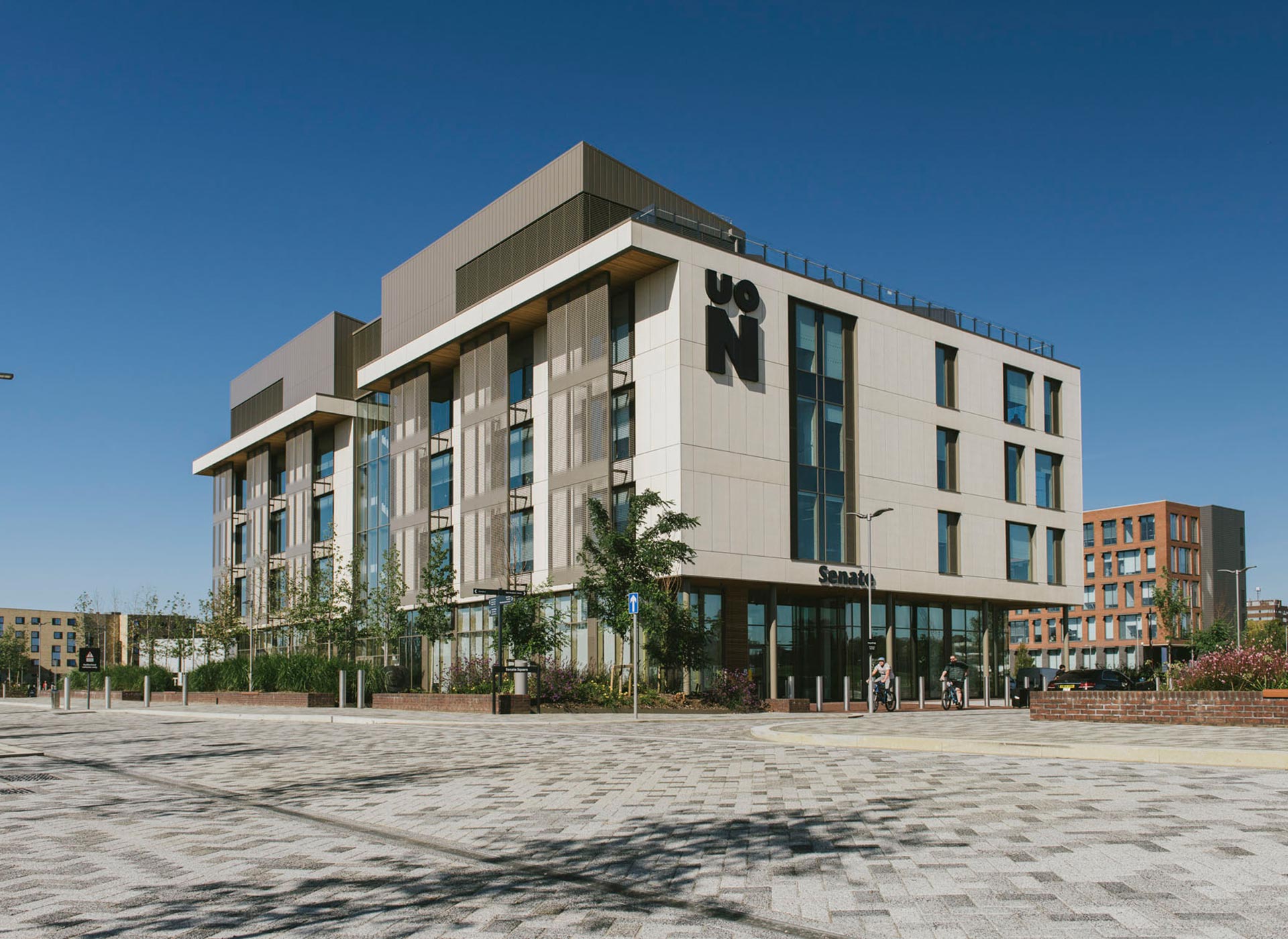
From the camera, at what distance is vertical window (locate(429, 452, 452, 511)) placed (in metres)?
49.9

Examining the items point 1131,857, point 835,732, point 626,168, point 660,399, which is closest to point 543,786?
point 1131,857

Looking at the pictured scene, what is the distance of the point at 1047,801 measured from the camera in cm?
1013

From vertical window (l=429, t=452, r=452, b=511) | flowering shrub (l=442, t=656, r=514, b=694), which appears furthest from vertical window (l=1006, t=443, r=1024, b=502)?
flowering shrub (l=442, t=656, r=514, b=694)

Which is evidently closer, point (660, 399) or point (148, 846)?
point (148, 846)

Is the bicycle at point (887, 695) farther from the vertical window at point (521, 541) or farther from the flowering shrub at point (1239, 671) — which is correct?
the flowering shrub at point (1239, 671)

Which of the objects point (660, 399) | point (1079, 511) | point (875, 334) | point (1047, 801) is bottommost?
point (1047, 801)

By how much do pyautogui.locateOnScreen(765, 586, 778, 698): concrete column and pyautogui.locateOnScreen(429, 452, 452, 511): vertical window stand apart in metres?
15.5

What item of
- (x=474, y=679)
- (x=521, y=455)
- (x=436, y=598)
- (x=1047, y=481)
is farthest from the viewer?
(x=1047, y=481)

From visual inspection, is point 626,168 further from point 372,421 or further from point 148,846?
point 148,846

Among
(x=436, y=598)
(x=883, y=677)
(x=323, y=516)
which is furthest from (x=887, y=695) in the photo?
(x=323, y=516)

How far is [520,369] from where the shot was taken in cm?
4656

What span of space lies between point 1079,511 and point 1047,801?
48.3m

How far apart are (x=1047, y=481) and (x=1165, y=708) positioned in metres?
33.5

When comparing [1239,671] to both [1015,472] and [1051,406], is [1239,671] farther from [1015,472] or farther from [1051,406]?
[1051,406]
